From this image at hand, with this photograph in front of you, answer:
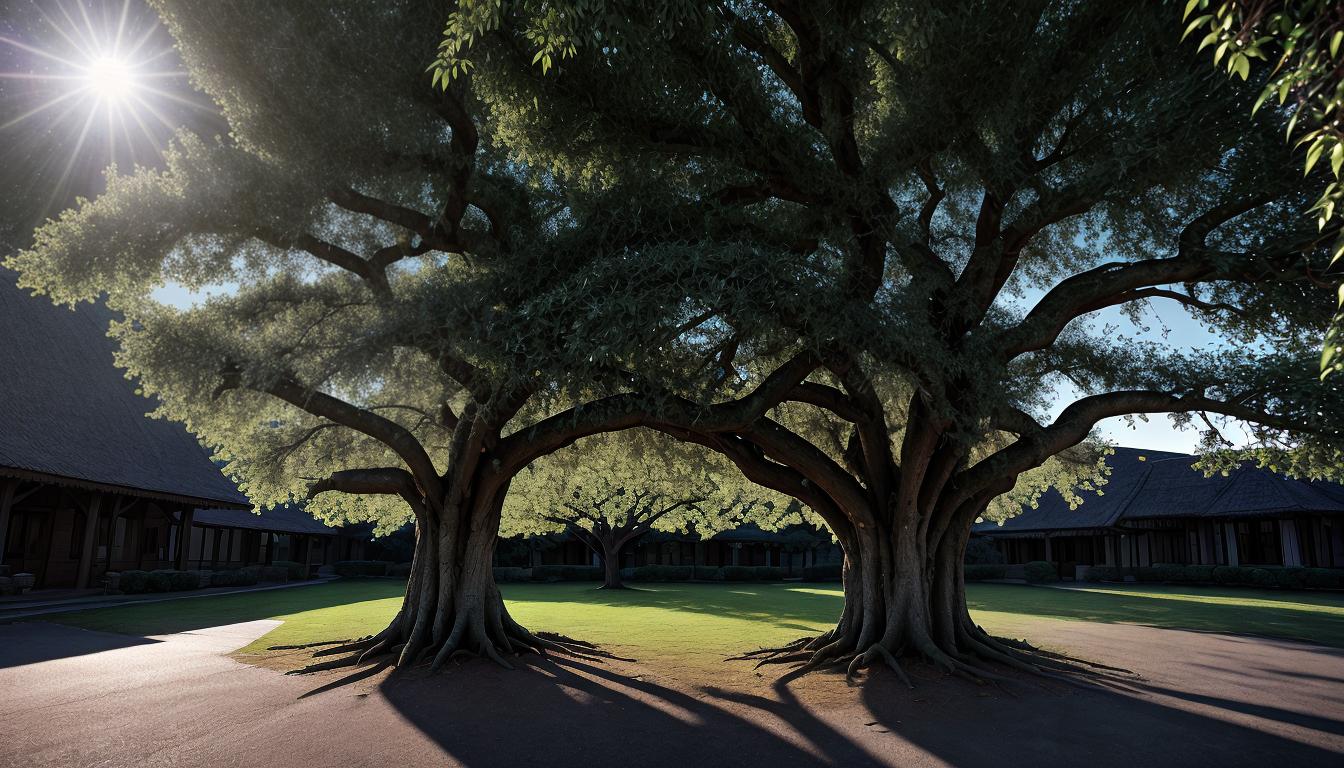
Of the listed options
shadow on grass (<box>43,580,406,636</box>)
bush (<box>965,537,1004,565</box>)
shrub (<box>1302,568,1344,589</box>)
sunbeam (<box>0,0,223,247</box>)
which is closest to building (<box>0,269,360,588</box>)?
shadow on grass (<box>43,580,406,636</box>)

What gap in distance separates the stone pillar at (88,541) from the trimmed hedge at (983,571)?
40.5m

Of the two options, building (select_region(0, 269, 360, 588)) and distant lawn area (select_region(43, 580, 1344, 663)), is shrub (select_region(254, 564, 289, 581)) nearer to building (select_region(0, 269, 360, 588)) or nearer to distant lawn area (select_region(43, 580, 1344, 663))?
building (select_region(0, 269, 360, 588))

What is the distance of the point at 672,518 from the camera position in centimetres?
3566

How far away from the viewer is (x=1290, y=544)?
1387 inches

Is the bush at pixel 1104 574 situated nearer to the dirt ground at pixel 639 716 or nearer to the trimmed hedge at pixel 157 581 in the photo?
the dirt ground at pixel 639 716

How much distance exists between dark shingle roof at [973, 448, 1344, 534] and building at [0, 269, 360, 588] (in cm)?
4252

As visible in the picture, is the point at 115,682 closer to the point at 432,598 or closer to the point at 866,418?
the point at 432,598

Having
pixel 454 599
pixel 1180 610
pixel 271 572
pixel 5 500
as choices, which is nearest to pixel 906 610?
pixel 454 599

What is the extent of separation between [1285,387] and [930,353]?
5.36 meters

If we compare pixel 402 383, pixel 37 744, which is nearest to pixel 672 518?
pixel 402 383

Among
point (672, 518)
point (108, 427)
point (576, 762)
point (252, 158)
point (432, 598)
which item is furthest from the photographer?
point (672, 518)

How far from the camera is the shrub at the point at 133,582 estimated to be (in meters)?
25.4

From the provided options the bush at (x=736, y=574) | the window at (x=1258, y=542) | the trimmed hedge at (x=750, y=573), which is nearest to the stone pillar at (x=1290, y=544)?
the window at (x=1258, y=542)

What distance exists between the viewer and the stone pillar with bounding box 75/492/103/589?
79.7 feet
